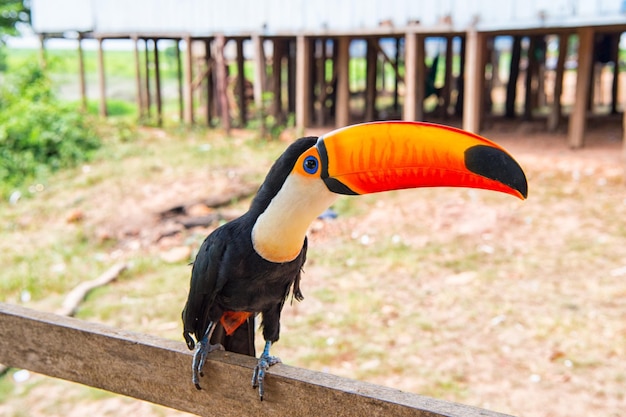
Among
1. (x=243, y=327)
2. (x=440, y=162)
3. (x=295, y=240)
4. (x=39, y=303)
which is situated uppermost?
(x=440, y=162)

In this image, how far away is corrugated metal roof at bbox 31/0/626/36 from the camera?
30.3 ft

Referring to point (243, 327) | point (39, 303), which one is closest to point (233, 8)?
point (39, 303)

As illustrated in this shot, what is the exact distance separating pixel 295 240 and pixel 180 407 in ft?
1.90

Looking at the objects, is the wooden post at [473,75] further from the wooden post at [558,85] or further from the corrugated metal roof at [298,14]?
the wooden post at [558,85]

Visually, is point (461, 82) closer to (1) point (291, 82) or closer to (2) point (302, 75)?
(1) point (291, 82)

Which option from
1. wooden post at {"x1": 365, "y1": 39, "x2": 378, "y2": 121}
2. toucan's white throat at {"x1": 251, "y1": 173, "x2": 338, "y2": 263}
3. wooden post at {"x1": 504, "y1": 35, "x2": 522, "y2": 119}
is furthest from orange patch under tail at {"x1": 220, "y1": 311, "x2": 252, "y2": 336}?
wooden post at {"x1": 504, "y1": 35, "x2": 522, "y2": 119}

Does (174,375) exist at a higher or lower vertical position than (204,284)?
lower

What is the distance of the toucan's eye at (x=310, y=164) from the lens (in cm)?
183

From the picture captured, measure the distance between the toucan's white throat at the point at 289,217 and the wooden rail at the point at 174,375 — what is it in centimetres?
34

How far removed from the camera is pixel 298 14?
11.4 m

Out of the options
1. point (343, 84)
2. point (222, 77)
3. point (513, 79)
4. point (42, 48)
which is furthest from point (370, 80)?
point (42, 48)

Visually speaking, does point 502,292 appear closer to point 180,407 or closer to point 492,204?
point 492,204

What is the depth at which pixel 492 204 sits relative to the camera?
7508mm

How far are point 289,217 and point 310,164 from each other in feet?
0.59
